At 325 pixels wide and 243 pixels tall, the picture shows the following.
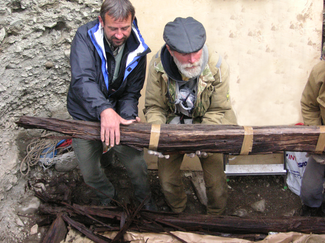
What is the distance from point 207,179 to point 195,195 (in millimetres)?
788

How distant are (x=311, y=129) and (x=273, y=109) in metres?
1.64

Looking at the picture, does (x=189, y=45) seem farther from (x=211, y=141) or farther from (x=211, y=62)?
(x=211, y=141)

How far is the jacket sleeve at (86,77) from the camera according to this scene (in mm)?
2488

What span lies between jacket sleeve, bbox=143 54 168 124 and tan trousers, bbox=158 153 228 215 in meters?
0.46

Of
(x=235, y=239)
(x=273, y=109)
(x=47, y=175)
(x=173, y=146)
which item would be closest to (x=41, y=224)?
(x=47, y=175)

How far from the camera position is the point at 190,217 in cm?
285

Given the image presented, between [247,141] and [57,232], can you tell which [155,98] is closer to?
[247,141]

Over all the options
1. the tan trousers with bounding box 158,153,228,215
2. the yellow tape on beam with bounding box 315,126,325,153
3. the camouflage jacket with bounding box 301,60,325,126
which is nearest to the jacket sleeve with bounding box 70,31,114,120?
the tan trousers with bounding box 158,153,228,215

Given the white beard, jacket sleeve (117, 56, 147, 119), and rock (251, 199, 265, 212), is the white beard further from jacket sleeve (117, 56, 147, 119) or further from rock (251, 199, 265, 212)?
rock (251, 199, 265, 212)

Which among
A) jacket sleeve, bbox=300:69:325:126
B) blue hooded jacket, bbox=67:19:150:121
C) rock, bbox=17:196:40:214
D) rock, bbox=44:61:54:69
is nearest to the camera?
blue hooded jacket, bbox=67:19:150:121

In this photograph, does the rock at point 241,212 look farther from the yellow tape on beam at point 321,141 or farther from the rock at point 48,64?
the rock at point 48,64

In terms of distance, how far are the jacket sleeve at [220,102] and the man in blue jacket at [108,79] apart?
0.72m

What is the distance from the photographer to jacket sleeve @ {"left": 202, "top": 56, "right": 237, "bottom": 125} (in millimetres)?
2758

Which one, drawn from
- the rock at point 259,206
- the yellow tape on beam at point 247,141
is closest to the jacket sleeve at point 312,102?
the yellow tape on beam at point 247,141
